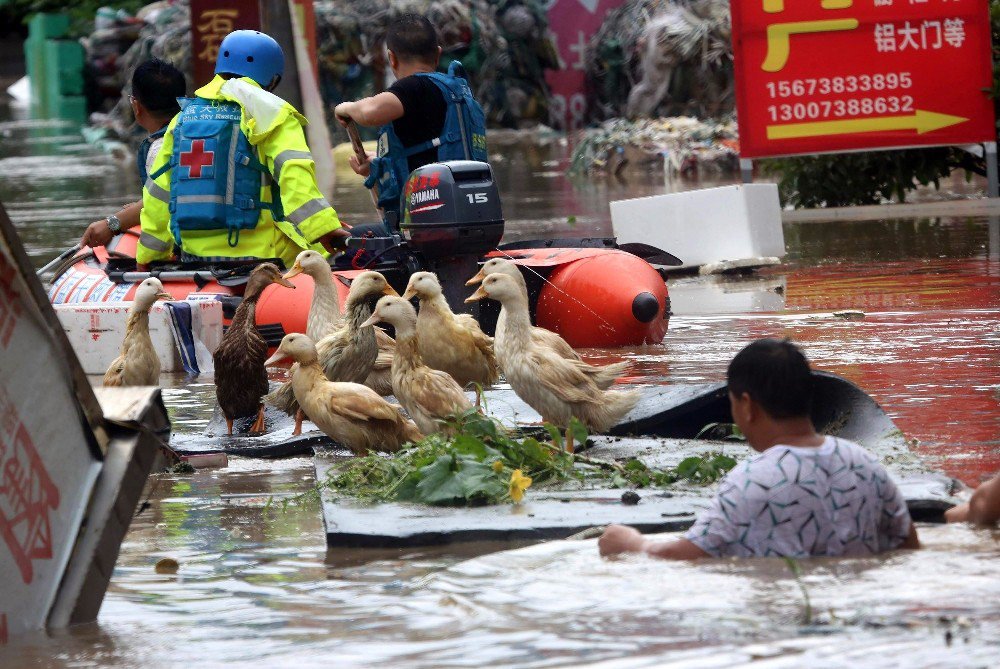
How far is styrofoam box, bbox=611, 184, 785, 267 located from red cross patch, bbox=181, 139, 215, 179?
4.11m

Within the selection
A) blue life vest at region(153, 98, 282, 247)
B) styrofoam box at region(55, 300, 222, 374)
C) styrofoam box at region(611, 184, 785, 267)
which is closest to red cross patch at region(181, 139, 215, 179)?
blue life vest at region(153, 98, 282, 247)

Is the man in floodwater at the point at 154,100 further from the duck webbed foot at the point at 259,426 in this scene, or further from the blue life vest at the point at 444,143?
the duck webbed foot at the point at 259,426

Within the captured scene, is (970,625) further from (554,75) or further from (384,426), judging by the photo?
(554,75)

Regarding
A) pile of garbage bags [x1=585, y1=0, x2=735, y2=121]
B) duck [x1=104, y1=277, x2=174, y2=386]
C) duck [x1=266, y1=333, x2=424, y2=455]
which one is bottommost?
duck [x1=266, y1=333, x2=424, y2=455]

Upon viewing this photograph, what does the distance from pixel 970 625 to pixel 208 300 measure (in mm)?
6069

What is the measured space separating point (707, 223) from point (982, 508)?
318 inches

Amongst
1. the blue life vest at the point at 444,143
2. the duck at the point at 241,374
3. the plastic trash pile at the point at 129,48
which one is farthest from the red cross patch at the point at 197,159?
the plastic trash pile at the point at 129,48

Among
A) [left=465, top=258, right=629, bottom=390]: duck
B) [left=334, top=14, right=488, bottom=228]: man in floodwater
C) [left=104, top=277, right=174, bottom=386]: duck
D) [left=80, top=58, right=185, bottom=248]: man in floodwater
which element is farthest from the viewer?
[left=80, top=58, right=185, bottom=248]: man in floodwater

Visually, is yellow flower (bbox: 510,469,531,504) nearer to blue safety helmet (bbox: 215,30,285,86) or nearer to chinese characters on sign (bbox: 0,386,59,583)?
chinese characters on sign (bbox: 0,386,59,583)

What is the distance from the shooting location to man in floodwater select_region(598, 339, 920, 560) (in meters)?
4.43

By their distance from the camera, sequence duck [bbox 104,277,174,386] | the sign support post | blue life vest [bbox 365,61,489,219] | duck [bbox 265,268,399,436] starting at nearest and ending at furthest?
duck [bbox 265,268,399,436], duck [bbox 104,277,174,386], blue life vest [bbox 365,61,489,219], the sign support post

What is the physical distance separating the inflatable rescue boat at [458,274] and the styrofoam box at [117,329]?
177 millimetres

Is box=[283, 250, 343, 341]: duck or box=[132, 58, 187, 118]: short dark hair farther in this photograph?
box=[132, 58, 187, 118]: short dark hair

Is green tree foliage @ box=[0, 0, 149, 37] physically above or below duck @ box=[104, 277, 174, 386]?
above
